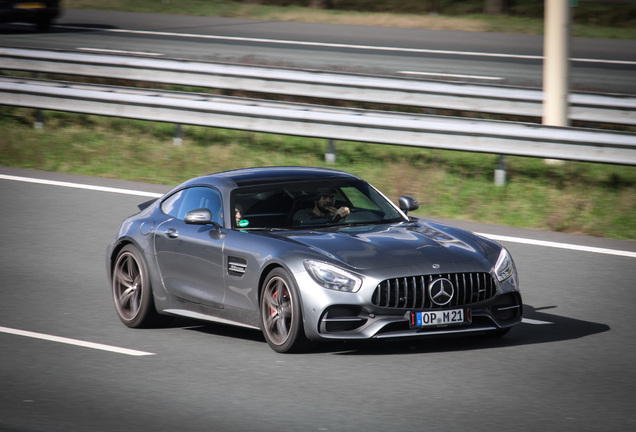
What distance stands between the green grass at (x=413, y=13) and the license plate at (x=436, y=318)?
2533cm

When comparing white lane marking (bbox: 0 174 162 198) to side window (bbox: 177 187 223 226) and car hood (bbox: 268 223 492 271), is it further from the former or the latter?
car hood (bbox: 268 223 492 271)

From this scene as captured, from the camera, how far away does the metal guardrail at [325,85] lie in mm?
15227

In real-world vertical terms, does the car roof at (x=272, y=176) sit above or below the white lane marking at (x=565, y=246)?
above

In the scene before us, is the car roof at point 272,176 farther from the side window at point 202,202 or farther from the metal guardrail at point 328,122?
the metal guardrail at point 328,122

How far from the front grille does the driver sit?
1.26m

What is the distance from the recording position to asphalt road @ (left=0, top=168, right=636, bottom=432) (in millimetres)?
6477

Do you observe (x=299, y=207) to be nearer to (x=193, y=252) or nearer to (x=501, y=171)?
(x=193, y=252)

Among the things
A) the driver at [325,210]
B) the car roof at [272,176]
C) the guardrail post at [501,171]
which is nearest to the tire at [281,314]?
the driver at [325,210]

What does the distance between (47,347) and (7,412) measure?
5.53ft

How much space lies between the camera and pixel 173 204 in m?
9.52

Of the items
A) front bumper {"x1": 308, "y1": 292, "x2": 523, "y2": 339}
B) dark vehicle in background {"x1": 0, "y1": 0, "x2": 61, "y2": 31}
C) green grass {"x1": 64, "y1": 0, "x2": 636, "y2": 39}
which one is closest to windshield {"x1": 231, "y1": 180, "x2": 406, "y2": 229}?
front bumper {"x1": 308, "y1": 292, "x2": 523, "y2": 339}

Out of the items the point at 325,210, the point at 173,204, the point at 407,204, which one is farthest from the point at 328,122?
the point at 325,210

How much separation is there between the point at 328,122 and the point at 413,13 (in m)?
22.6

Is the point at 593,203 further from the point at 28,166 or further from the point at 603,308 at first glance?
the point at 28,166
